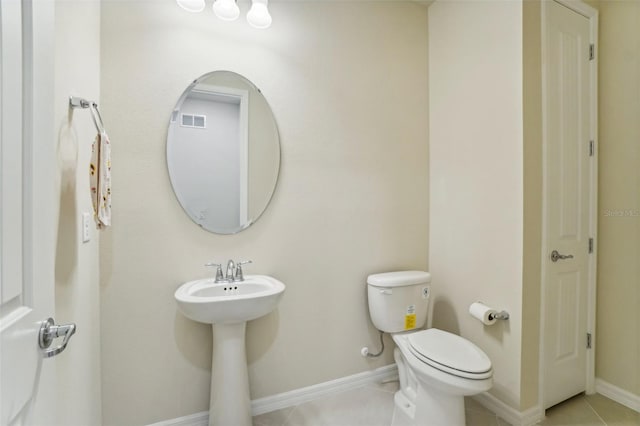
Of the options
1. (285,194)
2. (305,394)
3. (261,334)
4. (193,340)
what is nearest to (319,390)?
(305,394)

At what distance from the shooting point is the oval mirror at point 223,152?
164 cm

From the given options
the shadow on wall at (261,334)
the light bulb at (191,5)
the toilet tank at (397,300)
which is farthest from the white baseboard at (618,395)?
the light bulb at (191,5)

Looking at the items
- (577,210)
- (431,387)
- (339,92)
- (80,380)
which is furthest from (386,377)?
(339,92)

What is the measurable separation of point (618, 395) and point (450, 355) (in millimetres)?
1283

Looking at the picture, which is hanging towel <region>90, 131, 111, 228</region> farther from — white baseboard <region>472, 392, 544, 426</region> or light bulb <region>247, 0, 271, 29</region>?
white baseboard <region>472, 392, 544, 426</region>

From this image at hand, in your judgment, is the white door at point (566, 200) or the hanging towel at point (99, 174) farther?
the white door at point (566, 200)

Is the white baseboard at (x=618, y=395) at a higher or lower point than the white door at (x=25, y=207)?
lower

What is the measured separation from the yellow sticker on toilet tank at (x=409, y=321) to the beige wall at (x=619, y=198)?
1.20m

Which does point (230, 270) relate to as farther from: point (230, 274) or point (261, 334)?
point (261, 334)

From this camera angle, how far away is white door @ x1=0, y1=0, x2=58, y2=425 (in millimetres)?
513

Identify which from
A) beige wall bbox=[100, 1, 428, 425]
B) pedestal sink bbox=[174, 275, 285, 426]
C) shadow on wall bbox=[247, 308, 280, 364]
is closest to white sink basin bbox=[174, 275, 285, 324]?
pedestal sink bbox=[174, 275, 285, 426]

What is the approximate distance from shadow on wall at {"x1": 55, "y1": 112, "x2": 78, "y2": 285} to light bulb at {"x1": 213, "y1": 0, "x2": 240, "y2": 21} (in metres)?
0.88

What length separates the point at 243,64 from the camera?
175 cm

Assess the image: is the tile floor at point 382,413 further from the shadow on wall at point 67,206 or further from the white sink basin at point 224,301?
the shadow on wall at point 67,206
